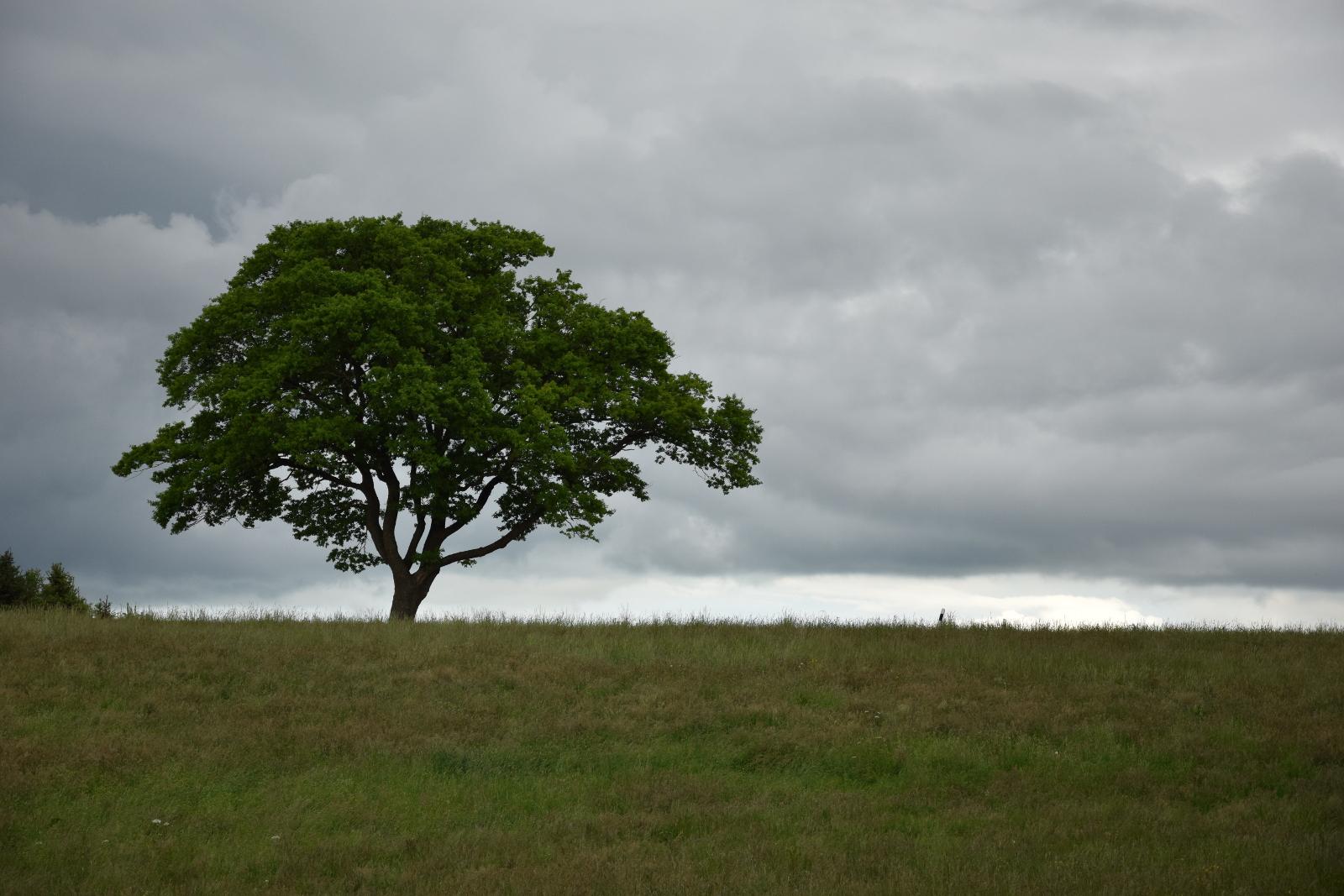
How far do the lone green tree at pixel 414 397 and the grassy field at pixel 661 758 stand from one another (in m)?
6.71

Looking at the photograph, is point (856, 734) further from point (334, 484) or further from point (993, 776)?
point (334, 484)

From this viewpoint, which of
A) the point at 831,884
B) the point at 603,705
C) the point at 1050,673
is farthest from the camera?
the point at 1050,673

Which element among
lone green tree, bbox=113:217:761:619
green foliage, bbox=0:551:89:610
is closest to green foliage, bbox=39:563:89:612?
green foliage, bbox=0:551:89:610

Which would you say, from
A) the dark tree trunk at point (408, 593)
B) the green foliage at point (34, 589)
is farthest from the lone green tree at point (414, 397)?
the green foliage at point (34, 589)

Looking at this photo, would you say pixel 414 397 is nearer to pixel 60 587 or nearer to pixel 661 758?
pixel 661 758

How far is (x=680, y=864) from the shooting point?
1277 centimetres

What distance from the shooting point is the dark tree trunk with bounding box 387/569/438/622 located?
34.5 metres

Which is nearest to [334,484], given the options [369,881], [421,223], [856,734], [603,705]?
[421,223]

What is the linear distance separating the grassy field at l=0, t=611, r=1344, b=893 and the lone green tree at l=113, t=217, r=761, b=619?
6.71m

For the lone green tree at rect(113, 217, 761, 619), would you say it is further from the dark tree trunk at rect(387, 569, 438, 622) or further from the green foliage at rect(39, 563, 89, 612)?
the green foliage at rect(39, 563, 89, 612)

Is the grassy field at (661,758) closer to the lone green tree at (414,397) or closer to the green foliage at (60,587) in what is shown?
the lone green tree at (414,397)

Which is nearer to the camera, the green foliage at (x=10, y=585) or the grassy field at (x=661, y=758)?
the grassy field at (x=661, y=758)

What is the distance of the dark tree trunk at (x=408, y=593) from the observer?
3450cm

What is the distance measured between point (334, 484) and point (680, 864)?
25733 mm
